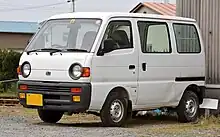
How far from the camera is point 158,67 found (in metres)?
12.7

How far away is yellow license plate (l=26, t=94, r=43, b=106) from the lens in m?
11.8

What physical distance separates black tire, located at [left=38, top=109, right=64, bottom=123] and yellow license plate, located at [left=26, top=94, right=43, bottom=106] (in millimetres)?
716

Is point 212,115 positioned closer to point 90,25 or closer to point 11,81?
point 90,25

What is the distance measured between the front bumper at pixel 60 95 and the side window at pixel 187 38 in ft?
9.49

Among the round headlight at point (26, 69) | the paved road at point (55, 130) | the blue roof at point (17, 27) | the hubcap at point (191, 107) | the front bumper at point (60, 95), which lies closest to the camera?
the paved road at point (55, 130)

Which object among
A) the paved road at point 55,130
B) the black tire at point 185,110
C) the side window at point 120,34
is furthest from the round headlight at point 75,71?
the black tire at point 185,110

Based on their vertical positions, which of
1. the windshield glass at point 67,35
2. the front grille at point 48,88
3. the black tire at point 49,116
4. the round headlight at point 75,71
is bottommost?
the black tire at point 49,116

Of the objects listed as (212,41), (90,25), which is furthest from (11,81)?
(90,25)

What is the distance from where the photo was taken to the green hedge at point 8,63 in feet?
112

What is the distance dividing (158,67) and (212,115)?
2.08 meters

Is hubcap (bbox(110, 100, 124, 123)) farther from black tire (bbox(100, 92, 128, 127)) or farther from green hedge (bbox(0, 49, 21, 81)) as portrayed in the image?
green hedge (bbox(0, 49, 21, 81))

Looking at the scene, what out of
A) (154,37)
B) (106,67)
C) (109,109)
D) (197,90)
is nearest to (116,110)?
(109,109)

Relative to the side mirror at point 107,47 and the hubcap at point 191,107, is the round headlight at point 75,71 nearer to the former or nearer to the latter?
the side mirror at point 107,47

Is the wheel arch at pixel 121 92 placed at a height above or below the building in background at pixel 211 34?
below
